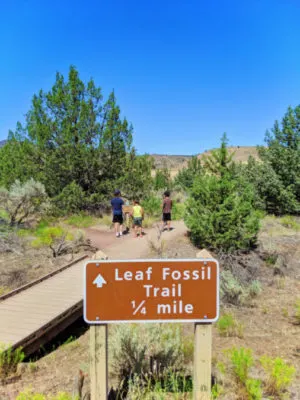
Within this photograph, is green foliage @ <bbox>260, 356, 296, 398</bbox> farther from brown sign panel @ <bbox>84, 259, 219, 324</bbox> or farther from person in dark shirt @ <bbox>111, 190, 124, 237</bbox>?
person in dark shirt @ <bbox>111, 190, 124, 237</bbox>

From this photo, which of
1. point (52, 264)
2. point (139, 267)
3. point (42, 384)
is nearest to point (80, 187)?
point (52, 264)

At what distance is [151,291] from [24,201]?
1462cm

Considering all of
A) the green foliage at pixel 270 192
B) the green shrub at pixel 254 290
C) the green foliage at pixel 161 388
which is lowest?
the green shrub at pixel 254 290

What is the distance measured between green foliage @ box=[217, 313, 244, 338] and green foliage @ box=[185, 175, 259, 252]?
17.3 ft

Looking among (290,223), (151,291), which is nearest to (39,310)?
(151,291)

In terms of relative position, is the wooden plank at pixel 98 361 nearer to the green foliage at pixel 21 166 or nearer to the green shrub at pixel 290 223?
the green shrub at pixel 290 223

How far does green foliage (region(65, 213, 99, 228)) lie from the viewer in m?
16.5

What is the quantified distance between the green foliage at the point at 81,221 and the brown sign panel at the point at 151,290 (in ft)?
45.5

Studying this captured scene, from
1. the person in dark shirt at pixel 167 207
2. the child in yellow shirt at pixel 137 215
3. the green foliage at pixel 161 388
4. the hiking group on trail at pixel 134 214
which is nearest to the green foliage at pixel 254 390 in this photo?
the green foliage at pixel 161 388

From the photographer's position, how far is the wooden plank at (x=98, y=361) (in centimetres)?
A: 283

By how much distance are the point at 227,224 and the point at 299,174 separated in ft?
30.6

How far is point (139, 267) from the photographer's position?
9.13 feet

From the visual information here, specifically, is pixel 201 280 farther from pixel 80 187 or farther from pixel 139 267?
pixel 80 187

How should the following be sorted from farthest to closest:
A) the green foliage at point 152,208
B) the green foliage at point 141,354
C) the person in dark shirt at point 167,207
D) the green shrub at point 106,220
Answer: the green foliage at point 152,208 → the green shrub at point 106,220 → the person in dark shirt at point 167,207 → the green foliage at point 141,354
